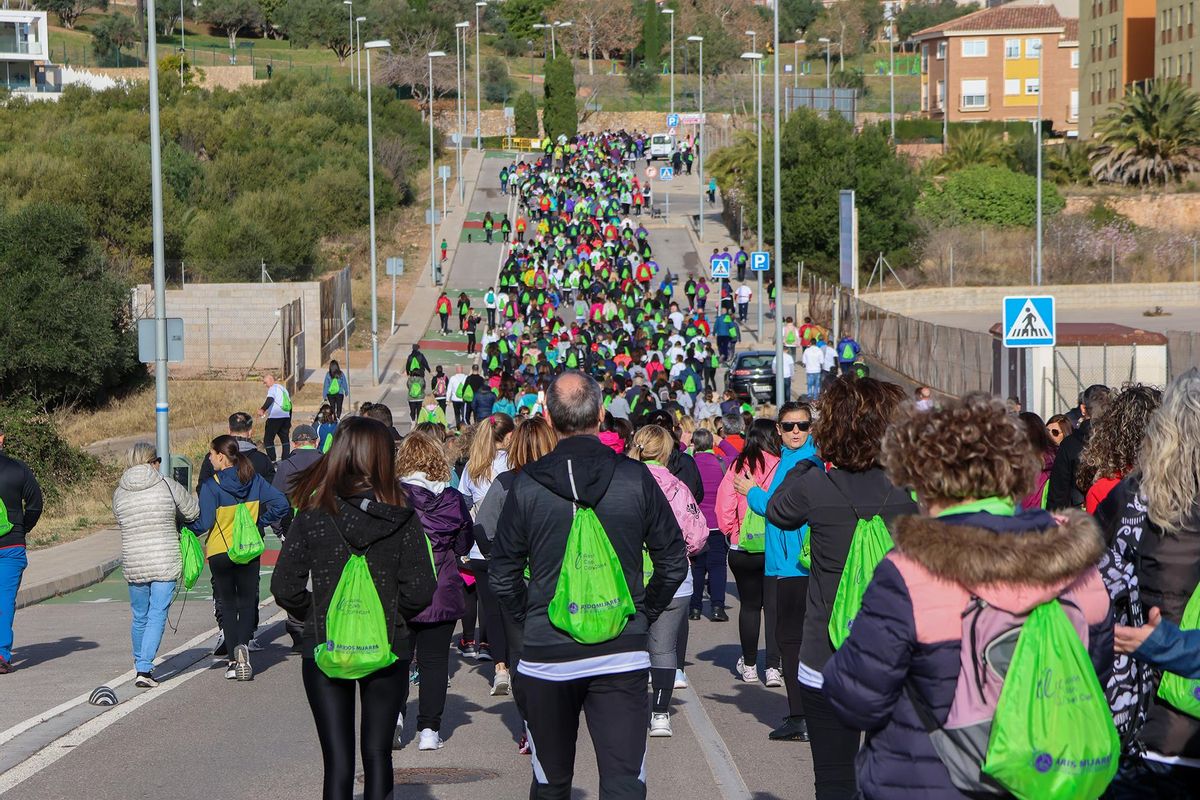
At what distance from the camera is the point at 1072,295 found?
2274 inches

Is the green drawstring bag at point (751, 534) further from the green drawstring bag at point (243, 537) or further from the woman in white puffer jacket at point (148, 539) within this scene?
the woman in white puffer jacket at point (148, 539)

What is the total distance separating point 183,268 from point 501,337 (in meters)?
12.7

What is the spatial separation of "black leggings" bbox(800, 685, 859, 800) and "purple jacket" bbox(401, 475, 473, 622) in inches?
106

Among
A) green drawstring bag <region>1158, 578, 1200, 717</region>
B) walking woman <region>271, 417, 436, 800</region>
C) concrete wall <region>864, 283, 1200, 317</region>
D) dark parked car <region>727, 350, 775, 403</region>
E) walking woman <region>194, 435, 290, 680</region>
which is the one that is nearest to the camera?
green drawstring bag <region>1158, 578, 1200, 717</region>

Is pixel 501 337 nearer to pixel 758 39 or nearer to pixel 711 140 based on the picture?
pixel 711 140

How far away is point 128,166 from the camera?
184ft

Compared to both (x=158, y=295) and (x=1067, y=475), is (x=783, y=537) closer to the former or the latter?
(x=1067, y=475)

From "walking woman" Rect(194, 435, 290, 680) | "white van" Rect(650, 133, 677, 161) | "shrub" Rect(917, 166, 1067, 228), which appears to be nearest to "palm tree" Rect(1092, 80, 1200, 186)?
"shrub" Rect(917, 166, 1067, 228)

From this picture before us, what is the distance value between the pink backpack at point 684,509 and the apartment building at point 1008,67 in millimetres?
102648

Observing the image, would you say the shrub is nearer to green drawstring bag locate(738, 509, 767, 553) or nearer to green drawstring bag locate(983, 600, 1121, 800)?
green drawstring bag locate(738, 509, 767, 553)

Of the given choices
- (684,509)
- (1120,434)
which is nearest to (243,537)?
(684,509)

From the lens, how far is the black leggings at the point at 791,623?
872cm

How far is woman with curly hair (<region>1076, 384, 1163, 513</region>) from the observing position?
6.07 meters

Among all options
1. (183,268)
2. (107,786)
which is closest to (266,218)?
(183,268)
